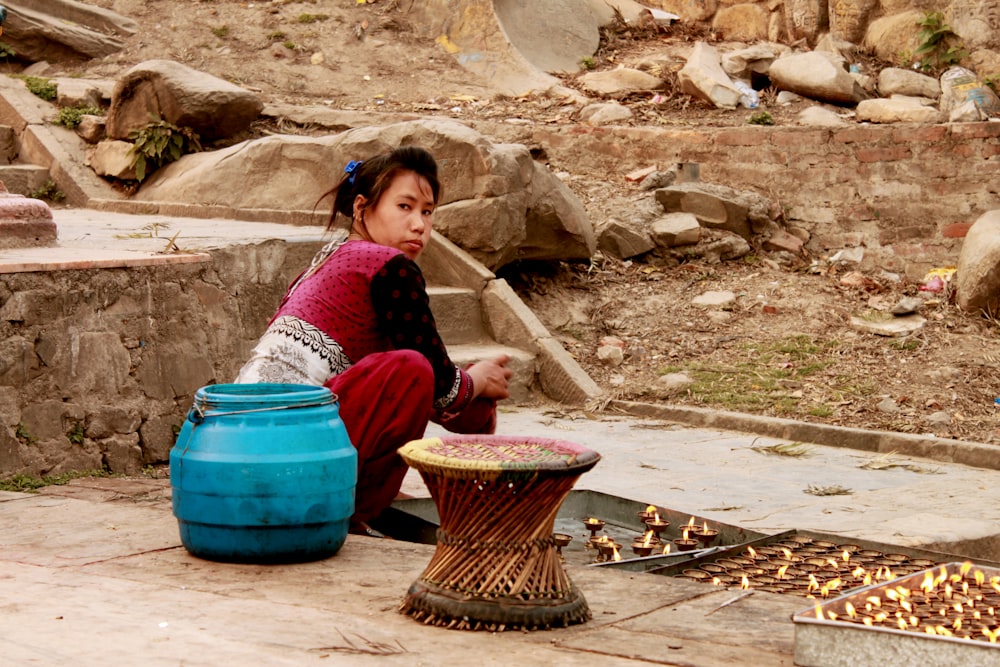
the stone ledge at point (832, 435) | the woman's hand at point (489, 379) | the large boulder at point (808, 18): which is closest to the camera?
the woman's hand at point (489, 379)

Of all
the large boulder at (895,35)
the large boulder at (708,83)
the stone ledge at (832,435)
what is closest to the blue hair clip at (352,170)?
the stone ledge at (832,435)

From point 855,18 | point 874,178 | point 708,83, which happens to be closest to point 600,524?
point 874,178

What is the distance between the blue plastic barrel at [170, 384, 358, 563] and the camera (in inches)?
138

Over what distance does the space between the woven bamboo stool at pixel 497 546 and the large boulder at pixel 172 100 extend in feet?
23.0

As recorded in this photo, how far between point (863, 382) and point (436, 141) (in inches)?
124

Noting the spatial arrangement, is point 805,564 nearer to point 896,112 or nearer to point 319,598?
point 319,598

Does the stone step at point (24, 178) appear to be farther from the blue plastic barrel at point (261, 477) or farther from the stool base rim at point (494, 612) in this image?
the stool base rim at point (494, 612)

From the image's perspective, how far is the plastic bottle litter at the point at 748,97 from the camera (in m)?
11.9

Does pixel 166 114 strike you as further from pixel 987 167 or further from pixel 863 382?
pixel 987 167

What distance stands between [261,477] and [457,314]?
4708 millimetres

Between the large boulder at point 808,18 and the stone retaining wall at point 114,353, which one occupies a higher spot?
the large boulder at point 808,18

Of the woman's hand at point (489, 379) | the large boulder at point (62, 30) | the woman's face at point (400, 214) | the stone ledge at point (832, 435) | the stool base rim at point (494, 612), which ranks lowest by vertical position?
the stone ledge at point (832, 435)

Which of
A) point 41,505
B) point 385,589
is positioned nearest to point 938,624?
point 385,589

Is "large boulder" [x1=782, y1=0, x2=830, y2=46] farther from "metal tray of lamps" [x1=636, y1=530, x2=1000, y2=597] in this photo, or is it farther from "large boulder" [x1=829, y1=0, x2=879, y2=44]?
"metal tray of lamps" [x1=636, y1=530, x2=1000, y2=597]
